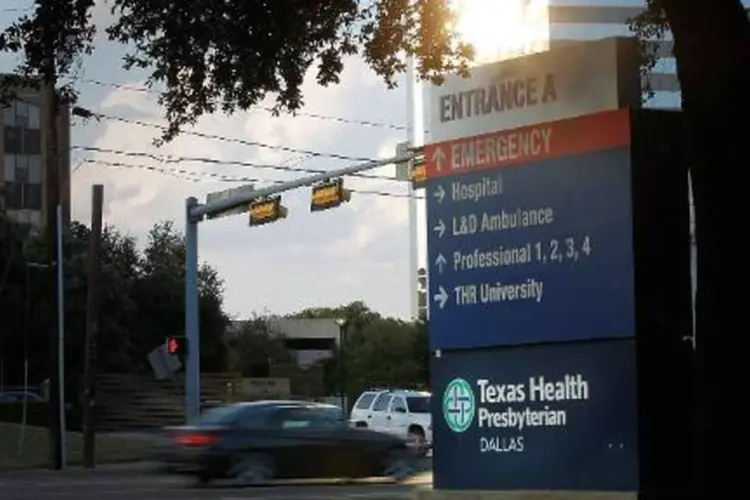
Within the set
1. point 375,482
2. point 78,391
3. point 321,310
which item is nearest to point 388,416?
point 375,482

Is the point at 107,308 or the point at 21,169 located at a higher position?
the point at 21,169

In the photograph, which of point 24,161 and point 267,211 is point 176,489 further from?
point 24,161

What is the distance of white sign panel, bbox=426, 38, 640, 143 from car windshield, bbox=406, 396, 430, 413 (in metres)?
32.1

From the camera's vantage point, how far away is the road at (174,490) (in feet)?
73.4

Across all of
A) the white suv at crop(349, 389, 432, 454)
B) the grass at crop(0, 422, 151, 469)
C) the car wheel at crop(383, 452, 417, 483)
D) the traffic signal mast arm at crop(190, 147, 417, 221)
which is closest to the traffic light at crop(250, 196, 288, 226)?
the traffic signal mast arm at crop(190, 147, 417, 221)

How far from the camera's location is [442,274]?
1217cm

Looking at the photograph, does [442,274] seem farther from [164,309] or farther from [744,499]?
[164,309]

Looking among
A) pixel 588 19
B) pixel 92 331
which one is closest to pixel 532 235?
pixel 588 19

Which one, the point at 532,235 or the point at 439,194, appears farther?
the point at 439,194

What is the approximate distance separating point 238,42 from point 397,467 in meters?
15.1

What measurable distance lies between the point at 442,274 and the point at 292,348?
113805 millimetres

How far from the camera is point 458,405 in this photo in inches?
475

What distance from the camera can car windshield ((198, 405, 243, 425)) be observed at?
2453cm

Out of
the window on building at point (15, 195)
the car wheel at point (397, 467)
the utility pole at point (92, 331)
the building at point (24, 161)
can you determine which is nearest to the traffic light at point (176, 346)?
the utility pole at point (92, 331)
